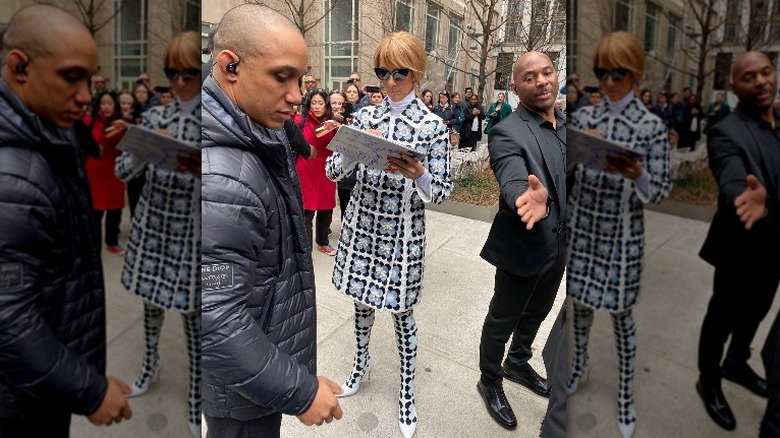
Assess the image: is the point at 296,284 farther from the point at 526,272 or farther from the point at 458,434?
the point at 458,434

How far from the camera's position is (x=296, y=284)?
154 cm

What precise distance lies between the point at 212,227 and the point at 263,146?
0.90 feet

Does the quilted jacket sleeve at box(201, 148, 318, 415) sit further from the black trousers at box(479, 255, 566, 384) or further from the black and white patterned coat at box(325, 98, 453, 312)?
the black trousers at box(479, 255, 566, 384)

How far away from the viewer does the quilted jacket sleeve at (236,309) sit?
1183mm

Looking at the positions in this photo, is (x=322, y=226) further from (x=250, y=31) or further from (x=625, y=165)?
(x=625, y=165)

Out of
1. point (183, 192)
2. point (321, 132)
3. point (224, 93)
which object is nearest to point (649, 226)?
point (183, 192)

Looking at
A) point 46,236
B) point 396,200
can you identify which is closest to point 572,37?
point 46,236

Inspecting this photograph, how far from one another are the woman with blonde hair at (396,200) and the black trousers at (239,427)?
35.0 inches

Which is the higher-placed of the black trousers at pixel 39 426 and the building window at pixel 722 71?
the building window at pixel 722 71

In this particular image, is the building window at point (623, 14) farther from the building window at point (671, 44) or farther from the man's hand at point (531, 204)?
the man's hand at point (531, 204)

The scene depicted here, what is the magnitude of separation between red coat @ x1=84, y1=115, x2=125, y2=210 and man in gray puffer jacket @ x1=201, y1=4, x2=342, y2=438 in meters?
0.63

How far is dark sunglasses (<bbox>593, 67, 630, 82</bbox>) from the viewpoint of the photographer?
58cm

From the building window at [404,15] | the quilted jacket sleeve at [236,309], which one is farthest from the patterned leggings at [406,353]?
the building window at [404,15]

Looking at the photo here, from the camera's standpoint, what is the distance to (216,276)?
3.89 ft
